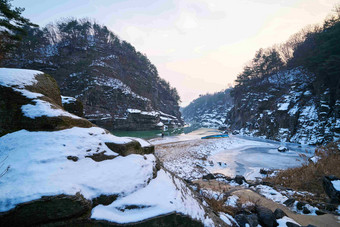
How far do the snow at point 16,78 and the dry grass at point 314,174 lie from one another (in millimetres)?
10834

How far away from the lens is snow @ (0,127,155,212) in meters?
1.69

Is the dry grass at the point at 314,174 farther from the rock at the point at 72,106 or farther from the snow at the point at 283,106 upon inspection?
the snow at the point at 283,106

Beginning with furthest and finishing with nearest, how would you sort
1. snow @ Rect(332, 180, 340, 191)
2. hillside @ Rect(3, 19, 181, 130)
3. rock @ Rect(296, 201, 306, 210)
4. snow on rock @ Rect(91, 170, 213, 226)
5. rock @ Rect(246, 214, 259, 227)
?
1. hillside @ Rect(3, 19, 181, 130)
2. snow @ Rect(332, 180, 340, 191)
3. rock @ Rect(296, 201, 306, 210)
4. rock @ Rect(246, 214, 259, 227)
5. snow on rock @ Rect(91, 170, 213, 226)

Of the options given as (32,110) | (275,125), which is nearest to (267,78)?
(275,125)

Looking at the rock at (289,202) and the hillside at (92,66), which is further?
the hillside at (92,66)

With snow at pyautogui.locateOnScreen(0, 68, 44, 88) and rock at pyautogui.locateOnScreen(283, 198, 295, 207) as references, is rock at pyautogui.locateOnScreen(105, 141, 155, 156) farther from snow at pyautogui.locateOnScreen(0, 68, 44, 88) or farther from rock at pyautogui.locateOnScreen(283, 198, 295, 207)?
rock at pyautogui.locateOnScreen(283, 198, 295, 207)

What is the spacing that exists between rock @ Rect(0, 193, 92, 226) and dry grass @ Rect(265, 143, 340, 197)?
8517mm

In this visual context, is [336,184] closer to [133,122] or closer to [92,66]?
[133,122]

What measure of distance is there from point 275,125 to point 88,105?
4690 cm

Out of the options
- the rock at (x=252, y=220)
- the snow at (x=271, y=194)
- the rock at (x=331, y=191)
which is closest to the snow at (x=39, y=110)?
the rock at (x=252, y=220)

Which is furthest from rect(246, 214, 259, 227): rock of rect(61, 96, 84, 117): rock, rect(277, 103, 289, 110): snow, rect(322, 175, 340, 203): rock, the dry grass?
rect(277, 103, 289, 110): snow

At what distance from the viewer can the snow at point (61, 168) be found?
169 centimetres

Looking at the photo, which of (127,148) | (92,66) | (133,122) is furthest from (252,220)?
(92,66)

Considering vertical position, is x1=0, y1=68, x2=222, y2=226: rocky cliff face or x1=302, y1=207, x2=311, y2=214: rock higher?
x1=0, y1=68, x2=222, y2=226: rocky cliff face
